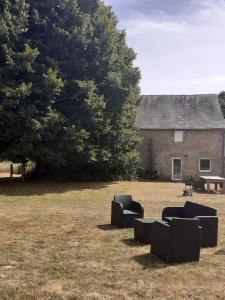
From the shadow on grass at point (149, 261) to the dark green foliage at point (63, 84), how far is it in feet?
45.5

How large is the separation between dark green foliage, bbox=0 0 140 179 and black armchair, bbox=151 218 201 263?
14.3m

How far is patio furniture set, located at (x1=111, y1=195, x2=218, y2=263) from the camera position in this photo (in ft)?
30.5

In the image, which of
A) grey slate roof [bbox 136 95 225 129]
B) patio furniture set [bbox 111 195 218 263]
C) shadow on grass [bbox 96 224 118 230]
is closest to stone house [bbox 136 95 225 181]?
grey slate roof [bbox 136 95 225 129]

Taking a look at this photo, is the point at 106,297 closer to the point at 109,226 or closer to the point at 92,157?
the point at 109,226

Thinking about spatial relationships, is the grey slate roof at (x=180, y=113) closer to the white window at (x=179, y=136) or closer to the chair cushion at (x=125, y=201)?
the white window at (x=179, y=136)

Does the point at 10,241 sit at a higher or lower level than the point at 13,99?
lower

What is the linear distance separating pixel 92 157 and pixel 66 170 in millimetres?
6612

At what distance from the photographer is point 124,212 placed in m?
13.5

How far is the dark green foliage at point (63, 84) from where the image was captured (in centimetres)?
2244

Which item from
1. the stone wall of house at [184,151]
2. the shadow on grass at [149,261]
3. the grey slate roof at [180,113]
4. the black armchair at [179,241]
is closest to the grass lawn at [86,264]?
the shadow on grass at [149,261]

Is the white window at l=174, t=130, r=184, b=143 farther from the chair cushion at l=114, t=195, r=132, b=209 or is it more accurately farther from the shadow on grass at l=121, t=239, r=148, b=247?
the shadow on grass at l=121, t=239, r=148, b=247

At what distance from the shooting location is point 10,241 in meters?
11.0

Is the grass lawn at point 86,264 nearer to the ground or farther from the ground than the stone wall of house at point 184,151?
nearer to the ground

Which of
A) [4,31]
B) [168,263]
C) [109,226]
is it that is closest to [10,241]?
[109,226]
